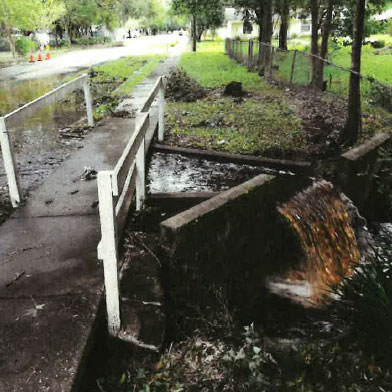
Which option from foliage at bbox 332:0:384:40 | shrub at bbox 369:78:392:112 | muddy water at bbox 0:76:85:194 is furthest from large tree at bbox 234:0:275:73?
muddy water at bbox 0:76:85:194

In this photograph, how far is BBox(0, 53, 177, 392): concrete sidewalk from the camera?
2820 millimetres

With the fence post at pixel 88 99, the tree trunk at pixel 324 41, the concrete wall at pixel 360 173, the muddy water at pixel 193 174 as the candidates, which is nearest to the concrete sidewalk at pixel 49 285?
the muddy water at pixel 193 174

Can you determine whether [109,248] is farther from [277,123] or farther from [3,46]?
[3,46]

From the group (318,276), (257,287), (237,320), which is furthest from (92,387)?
(318,276)

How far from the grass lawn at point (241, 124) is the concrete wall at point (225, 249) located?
3351 millimetres

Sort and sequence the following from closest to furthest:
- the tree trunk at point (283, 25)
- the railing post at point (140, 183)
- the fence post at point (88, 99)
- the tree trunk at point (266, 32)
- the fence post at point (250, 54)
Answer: the railing post at point (140, 183) → the fence post at point (88, 99) → the tree trunk at point (266, 32) → the fence post at point (250, 54) → the tree trunk at point (283, 25)

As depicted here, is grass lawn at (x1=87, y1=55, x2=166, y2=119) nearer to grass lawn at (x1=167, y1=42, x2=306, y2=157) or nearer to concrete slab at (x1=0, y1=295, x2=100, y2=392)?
grass lawn at (x1=167, y1=42, x2=306, y2=157)

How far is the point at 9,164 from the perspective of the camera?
507 centimetres

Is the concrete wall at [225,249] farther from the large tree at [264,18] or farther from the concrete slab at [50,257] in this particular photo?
the large tree at [264,18]

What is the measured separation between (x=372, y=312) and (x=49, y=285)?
8.69 feet

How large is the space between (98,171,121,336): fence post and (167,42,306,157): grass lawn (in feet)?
17.3

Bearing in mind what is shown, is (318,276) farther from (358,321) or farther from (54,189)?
(54,189)

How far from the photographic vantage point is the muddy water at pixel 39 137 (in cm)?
700

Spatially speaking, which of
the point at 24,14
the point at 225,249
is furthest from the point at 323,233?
the point at 24,14
